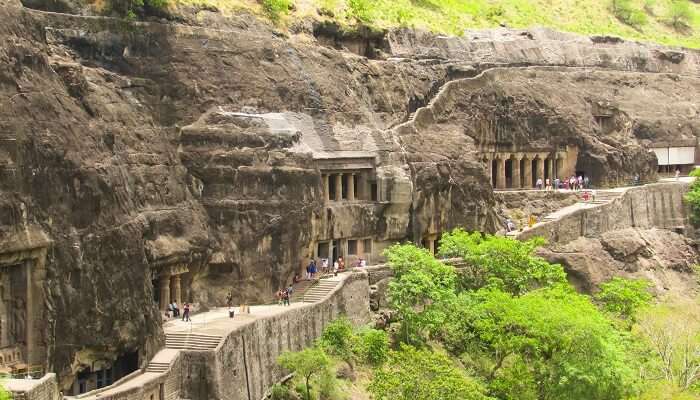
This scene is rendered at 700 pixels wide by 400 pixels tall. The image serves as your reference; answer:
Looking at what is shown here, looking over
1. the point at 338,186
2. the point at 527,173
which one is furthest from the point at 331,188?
the point at 527,173

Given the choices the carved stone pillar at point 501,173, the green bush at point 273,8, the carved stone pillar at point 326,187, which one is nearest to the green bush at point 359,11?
the green bush at point 273,8

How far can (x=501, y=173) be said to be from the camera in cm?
6644

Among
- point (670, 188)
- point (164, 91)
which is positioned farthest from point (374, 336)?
point (670, 188)

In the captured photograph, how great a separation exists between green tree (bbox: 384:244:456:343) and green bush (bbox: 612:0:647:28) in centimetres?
5820

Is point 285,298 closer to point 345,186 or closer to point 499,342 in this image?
point 345,186

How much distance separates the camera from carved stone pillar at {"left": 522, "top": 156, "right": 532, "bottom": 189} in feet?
222

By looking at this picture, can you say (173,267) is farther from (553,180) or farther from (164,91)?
(553,180)

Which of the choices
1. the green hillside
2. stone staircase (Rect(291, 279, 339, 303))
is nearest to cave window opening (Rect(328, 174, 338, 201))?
stone staircase (Rect(291, 279, 339, 303))

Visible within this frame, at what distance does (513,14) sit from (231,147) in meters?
48.3

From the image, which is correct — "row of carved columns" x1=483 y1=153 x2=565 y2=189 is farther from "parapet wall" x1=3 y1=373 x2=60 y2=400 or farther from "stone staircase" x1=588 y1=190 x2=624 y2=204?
"parapet wall" x1=3 y1=373 x2=60 y2=400

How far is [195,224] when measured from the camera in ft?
142

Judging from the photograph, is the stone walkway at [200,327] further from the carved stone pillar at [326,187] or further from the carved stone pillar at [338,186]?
the carved stone pillar at [338,186]

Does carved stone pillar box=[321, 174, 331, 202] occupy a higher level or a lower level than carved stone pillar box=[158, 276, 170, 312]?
higher

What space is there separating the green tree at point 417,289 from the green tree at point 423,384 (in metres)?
7.82
